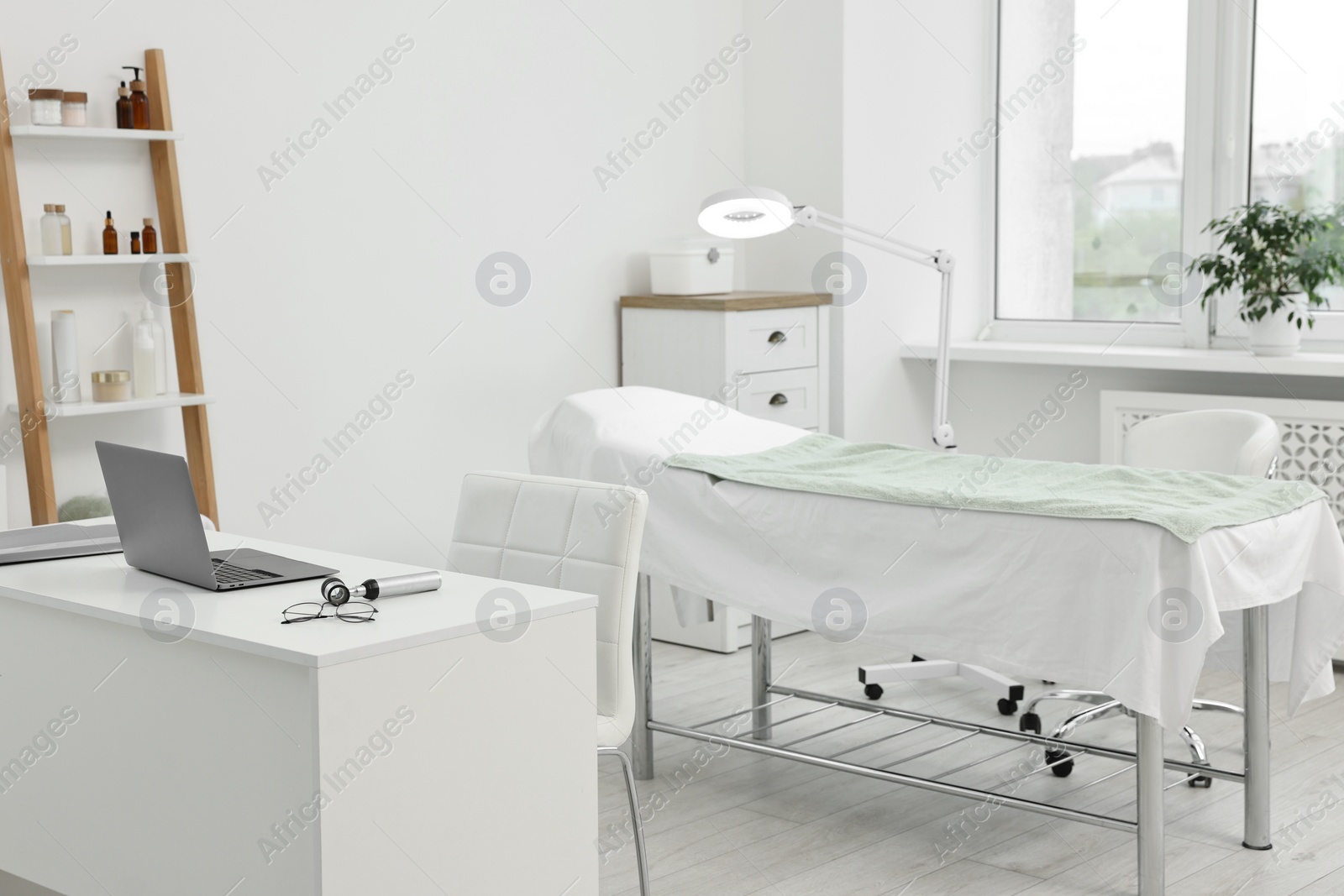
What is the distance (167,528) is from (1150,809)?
66.7 inches

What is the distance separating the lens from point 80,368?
3115 mm

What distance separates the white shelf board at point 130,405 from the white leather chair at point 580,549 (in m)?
0.94

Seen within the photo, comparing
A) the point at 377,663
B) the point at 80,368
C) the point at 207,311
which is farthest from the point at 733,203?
the point at 377,663

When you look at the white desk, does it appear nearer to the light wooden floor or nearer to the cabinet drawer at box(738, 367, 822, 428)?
the light wooden floor

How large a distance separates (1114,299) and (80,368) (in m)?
3.20

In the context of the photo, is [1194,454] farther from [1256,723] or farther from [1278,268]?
[1278,268]

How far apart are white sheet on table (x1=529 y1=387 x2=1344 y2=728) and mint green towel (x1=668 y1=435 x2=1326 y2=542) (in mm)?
22

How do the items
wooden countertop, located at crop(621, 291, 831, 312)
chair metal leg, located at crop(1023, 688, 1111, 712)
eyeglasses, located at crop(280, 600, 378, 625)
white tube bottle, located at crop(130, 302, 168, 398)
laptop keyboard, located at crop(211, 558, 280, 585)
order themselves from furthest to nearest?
wooden countertop, located at crop(621, 291, 831, 312), chair metal leg, located at crop(1023, 688, 1111, 712), white tube bottle, located at crop(130, 302, 168, 398), laptop keyboard, located at crop(211, 558, 280, 585), eyeglasses, located at crop(280, 600, 378, 625)

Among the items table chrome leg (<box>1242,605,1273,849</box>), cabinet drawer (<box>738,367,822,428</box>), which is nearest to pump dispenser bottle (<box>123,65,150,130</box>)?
cabinet drawer (<box>738,367,822,428</box>)

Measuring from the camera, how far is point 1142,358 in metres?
4.12

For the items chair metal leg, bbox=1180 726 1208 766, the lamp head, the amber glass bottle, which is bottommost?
chair metal leg, bbox=1180 726 1208 766

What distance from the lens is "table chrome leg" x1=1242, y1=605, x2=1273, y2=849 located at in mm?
2574

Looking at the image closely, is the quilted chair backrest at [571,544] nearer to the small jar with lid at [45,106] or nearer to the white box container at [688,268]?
the small jar with lid at [45,106]

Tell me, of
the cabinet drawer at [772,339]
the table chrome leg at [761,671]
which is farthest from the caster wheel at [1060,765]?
the cabinet drawer at [772,339]
